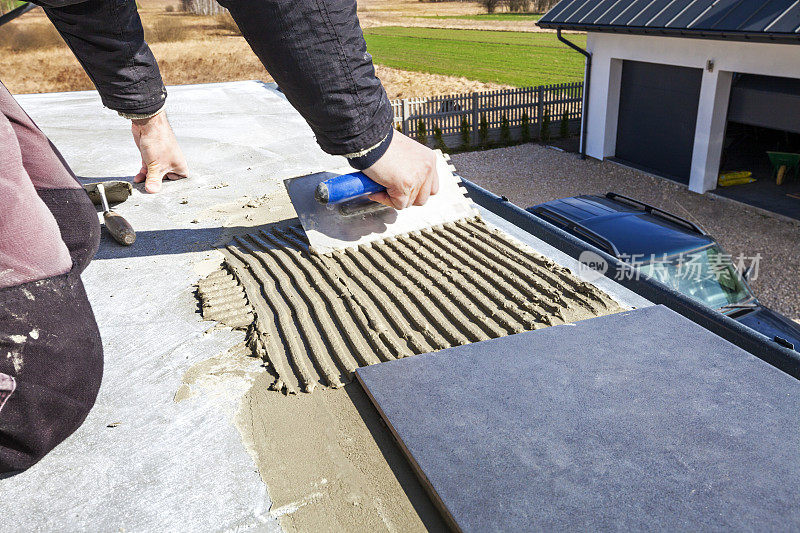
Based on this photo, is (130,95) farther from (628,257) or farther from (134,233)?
(628,257)

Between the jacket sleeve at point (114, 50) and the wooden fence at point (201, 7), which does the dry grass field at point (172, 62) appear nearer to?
the wooden fence at point (201, 7)

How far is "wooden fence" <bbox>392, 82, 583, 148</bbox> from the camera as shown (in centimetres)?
1616

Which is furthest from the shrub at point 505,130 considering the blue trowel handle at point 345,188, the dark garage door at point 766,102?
the blue trowel handle at point 345,188

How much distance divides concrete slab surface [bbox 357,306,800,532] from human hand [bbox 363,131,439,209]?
69 centimetres

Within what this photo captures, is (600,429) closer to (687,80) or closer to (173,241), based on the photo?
(173,241)

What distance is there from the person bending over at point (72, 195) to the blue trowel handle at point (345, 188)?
0.50 meters

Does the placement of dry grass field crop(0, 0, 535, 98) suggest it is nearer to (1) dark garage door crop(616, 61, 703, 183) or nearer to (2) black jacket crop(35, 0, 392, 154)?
(1) dark garage door crop(616, 61, 703, 183)

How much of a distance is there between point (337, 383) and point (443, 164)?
191 cm

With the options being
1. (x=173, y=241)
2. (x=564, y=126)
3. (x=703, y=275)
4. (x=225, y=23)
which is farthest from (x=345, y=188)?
(x=225, y=23)

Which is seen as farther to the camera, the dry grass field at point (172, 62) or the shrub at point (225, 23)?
the shrub at point (225, 23)

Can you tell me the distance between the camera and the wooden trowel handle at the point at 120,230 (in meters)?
3.65

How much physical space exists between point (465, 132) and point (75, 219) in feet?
48.4

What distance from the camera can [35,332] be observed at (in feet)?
5.93

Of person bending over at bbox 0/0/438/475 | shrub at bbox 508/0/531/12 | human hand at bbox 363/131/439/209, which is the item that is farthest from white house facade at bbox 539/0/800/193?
shrub at bbox 508/0/531/12
